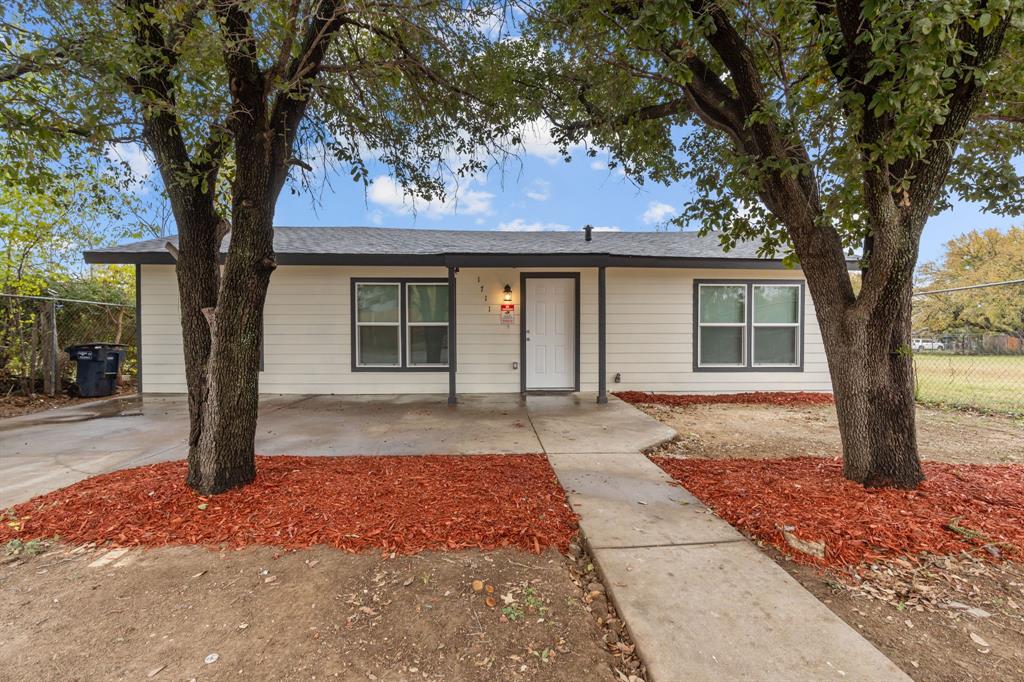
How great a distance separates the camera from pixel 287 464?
3752 millimetres

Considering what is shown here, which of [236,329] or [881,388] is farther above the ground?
[236,329]

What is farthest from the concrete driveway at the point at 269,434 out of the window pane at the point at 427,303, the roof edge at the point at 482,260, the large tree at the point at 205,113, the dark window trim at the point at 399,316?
the roof edge at the point at 482,260

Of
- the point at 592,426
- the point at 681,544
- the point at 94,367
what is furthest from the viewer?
the point at 94,367

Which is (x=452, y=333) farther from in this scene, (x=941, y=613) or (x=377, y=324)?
(x=941, y=613)

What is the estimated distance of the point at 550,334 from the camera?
26.1 feet

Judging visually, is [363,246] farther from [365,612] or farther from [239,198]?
[365,612]

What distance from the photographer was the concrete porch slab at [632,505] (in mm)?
2514

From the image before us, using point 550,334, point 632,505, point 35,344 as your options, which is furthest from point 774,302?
point 35,344

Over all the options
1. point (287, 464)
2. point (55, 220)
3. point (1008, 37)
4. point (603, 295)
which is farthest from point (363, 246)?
point (1008, 37)

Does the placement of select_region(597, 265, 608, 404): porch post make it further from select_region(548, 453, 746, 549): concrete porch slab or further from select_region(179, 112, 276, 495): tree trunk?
select_region(179, 112, 276, 495): tree trunk

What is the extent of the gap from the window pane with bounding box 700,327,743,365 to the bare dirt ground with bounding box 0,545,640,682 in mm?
6713

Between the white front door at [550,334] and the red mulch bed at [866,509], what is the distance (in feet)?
14.2

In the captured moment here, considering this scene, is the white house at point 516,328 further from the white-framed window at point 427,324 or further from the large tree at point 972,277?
the large tree at point 972,277

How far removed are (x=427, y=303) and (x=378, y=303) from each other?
89 centimetres
